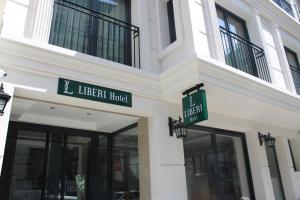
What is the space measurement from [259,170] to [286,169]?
1.80 meters

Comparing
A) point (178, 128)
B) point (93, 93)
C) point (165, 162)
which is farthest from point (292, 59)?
point (93, 93)

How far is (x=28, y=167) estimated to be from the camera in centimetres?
545

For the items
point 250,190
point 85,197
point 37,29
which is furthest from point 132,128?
point 250,190

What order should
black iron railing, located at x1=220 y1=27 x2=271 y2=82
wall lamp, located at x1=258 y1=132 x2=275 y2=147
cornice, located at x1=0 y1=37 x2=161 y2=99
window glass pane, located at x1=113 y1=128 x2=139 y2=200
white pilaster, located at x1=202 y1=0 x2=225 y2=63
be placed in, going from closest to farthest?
cornice, located at x1=0 y1=37 x2=161 y2=99, white pilaster, located at x1=202 y1=0 x2=225 y2=63, window glass pane, located at x1=113 y1=128 x2=139 y2=200, black iron railing, located at x1=220 y1=27 x2=271 y2=82, wall lamp, located at x1=258 y1=132 x2=275 y2=147

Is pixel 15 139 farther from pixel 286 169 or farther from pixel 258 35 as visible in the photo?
pixel 286 169

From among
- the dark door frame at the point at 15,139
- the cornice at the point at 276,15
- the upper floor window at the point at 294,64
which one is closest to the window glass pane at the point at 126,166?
the dark door frame at the point at 15,139

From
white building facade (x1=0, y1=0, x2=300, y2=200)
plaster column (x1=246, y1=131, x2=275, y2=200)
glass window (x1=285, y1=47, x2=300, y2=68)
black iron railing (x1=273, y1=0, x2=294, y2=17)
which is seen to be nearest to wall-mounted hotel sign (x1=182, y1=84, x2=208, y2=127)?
white building facade (x1=0, y1=0, x2=300, y2=200)

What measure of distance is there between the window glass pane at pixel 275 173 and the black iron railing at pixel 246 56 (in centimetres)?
244

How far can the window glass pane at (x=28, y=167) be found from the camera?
17.3 ft

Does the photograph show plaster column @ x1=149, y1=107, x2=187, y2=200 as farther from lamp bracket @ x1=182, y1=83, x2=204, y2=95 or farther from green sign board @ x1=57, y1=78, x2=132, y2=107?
green sign board @ x1=57, y1=78, x2=132, y2=107

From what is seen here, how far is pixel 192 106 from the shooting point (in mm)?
4613

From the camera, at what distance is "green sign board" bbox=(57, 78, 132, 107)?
13.9ft

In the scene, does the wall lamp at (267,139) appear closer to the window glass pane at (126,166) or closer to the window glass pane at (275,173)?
the window glass pane at (275,173)

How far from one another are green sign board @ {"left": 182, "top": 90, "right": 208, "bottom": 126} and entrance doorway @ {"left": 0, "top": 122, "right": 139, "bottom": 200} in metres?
1.63
